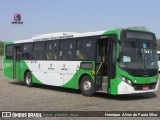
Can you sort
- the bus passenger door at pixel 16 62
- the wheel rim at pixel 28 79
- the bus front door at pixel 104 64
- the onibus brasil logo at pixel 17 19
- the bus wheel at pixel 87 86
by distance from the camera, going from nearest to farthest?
the bus front door at pixel 104 64 → the bus wheel at pixel 87 86 → the wheel rim at pixel 28 79 → the bus passenger door at pixel 16 62 → the onibus brasil logo at pixel 17 19

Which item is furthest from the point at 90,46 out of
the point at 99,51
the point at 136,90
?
the point at 136,90

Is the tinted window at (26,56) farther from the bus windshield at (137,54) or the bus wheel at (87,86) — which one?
the bus windshield at (137,54)

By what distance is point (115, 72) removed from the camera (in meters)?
13.8

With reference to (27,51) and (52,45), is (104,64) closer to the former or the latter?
(52,45)

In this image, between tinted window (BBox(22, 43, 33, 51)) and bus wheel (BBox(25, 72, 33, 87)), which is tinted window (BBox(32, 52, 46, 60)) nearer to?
tinted window (BBox(22, 43, 33, 51))

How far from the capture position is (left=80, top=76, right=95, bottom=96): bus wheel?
15.1 metres

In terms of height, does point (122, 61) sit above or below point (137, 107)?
above

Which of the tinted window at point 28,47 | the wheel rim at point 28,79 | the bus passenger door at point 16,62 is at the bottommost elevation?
the wheel rim at point 28,79

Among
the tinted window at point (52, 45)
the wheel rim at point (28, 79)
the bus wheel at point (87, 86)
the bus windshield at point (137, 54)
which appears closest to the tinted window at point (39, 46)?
the tinted window at point (52, 45)

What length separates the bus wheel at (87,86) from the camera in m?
15.1

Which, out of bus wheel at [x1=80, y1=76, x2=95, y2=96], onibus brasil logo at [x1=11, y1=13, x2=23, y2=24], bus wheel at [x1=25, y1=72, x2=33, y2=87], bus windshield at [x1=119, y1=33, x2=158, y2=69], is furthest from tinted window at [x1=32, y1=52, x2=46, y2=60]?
onibus brasil logo at [x1=11, y1=13, x2=23, y2=24]

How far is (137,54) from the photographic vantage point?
14.1 meters

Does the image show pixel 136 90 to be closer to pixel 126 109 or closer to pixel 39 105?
pixel 126 109

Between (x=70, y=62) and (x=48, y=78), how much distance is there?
2.43 m
